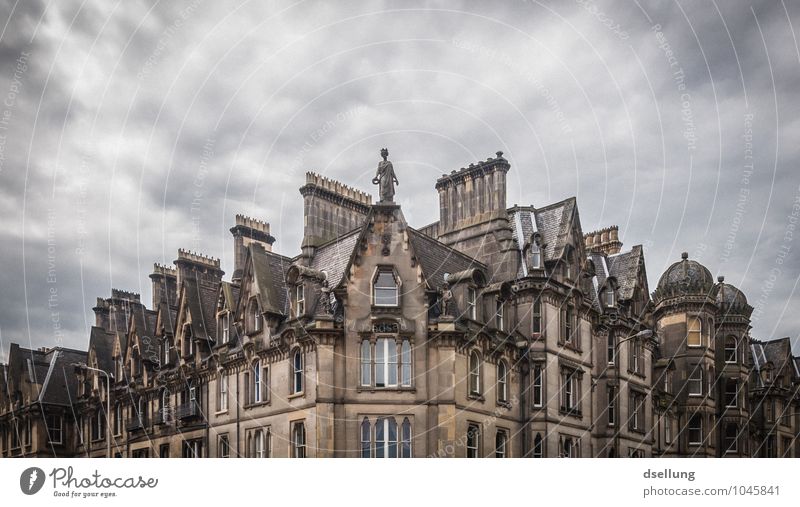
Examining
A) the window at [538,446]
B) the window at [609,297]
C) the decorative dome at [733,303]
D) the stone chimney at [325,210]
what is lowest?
the window at [538,446]

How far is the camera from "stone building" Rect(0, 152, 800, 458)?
87.5ft

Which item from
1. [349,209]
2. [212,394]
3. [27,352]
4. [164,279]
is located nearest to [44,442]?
[27,352]

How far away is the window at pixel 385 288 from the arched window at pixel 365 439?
11.2 ft

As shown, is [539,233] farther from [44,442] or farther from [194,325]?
[44,442]

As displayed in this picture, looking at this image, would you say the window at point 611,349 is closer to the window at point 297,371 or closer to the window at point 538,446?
the window at point 538,446

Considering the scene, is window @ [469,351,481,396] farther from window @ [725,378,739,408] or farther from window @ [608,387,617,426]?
window @ [725,378,739,408]

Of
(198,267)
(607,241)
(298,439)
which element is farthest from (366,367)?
(607,241)

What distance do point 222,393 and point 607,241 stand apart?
18.8m

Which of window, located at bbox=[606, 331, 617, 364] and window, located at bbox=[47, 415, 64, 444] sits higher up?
window, located at bbox=[606, 331, 617, 364]

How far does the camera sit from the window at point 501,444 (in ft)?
95.0

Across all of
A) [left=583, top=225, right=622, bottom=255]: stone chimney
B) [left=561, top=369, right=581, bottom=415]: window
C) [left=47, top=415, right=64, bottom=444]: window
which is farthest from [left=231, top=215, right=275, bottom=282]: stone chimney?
[left=583, top=225, right=622, bottom=255]: stone chimney

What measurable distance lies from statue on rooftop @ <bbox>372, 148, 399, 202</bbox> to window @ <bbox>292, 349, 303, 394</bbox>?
5.30 m

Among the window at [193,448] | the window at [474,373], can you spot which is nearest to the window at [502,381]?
the window at [474,373]

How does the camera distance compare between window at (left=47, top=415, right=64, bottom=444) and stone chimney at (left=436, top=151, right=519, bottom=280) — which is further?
window at (left=47, top=415, right=64, bottom=444)
